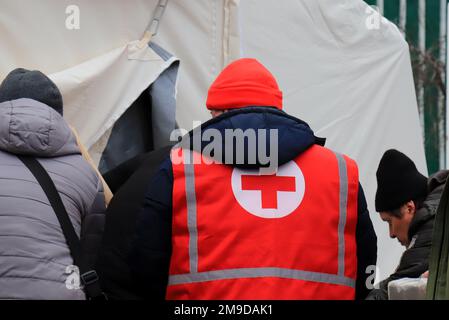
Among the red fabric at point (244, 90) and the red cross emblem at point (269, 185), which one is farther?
the red fabric at point (244, 90)

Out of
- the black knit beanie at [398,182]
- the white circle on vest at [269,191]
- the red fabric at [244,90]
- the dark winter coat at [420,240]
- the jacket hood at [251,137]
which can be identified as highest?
the red fabric at [244,90]

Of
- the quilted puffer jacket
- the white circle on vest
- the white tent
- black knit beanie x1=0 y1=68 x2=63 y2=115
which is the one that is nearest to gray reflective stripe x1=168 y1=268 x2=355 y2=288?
the white circle on vest

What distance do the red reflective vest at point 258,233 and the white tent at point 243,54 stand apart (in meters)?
1.72

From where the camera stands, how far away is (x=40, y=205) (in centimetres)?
363

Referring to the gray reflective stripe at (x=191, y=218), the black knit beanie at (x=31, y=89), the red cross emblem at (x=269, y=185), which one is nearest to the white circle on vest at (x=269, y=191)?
the red cross emblem at (x=269, y=185)

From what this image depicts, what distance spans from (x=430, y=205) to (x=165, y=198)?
3.82 feet

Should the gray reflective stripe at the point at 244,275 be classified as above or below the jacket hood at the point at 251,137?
below

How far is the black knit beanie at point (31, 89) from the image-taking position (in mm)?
4051

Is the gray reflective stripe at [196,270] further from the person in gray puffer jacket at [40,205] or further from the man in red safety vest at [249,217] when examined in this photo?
the person in gray puffer jacket at [40,205]

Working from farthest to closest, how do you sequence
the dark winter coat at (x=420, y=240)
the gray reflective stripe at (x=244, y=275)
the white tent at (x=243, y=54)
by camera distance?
the white tent at (x=243, y=54) < the dark winter coat at (x=420, y=240) < the gray reflective stripe at (x=244, y=275)

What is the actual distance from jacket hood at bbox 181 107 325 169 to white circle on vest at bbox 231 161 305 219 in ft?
0.12

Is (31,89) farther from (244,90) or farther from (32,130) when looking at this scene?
(244,90)

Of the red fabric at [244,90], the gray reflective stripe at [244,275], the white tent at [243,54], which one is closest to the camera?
the gray reflective stripe at [244,275]
